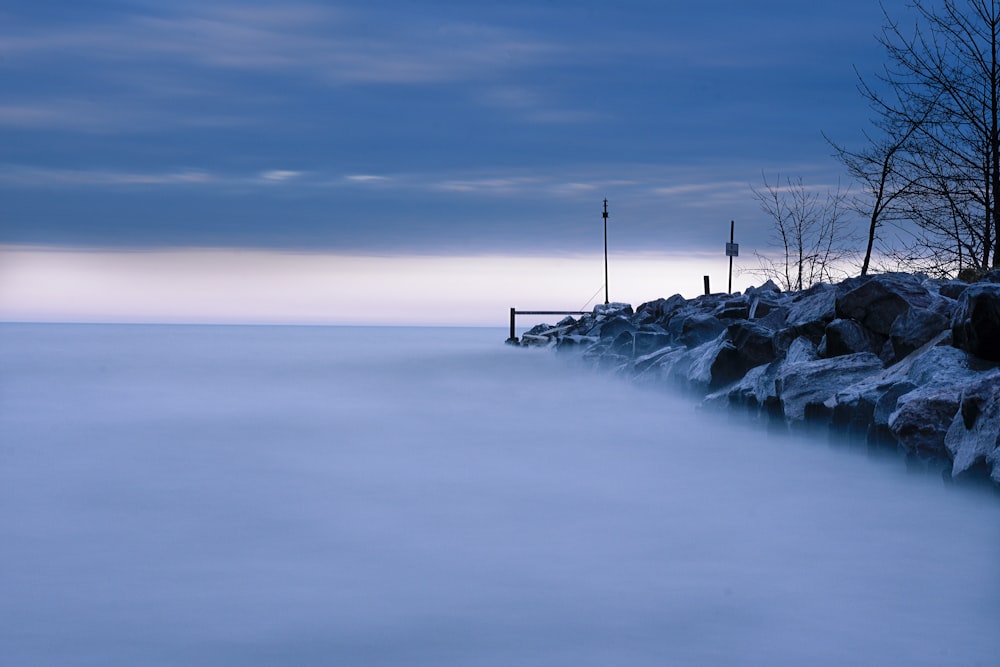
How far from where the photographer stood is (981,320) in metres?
9.07

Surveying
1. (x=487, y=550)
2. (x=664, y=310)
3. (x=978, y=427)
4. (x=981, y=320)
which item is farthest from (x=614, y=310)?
(x=487, y=550)

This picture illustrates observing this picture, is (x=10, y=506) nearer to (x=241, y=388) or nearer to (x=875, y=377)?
(x=875, y=377)

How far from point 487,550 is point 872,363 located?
20.6 feet

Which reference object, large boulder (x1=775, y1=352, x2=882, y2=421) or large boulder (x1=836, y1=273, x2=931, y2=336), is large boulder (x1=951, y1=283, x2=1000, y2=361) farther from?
large boulder (x1=836, y1=273, x2=931, y2=336)

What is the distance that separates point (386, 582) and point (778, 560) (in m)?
2.49

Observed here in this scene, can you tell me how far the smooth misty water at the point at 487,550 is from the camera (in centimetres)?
487

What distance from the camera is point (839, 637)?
4902 mm

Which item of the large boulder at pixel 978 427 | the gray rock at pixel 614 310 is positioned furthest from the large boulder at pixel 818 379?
the gray rock at pixel 614 310

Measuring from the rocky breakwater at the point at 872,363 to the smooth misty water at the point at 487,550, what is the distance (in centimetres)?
41

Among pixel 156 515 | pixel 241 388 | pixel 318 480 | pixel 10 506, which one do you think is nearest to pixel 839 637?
pixel 156 515

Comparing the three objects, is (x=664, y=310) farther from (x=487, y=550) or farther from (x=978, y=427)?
(x=487, y=550)

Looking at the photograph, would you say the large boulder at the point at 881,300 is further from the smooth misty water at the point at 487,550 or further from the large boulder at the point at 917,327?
the smooth misty water at the point at 487,550

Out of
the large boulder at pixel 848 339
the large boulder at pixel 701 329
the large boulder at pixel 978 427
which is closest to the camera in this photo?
the large boulder at pixel 978 427

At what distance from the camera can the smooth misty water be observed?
4871 millimetres
